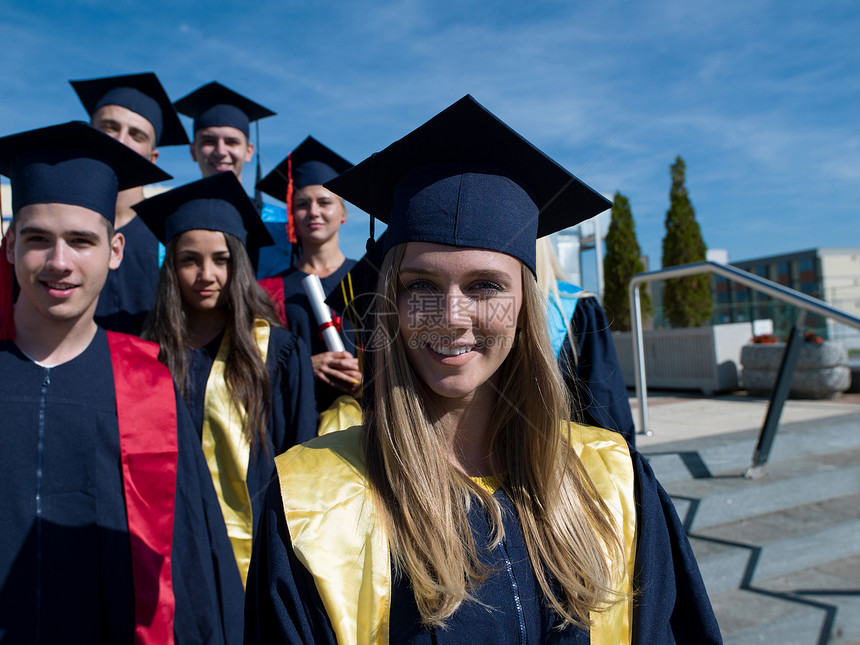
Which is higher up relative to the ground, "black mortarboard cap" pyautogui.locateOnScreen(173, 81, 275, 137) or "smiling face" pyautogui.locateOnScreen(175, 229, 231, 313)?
"black mortarboard cap" pyautogui.locateOnScreen(173, 81, 275, 137)

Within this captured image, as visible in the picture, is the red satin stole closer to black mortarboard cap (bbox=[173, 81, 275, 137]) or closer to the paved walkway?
black mortarboard cap (bbox=[173, 81, 275, 137])

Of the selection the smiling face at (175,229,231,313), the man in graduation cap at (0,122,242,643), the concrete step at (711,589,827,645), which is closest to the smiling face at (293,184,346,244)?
the smiling face at (175,229,231,313)

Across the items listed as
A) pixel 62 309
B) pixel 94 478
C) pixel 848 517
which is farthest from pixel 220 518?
pixel 848 517

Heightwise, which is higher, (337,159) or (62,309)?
(337,159)

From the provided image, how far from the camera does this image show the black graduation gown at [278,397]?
2.58 metres

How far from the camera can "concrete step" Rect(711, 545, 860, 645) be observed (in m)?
3.23

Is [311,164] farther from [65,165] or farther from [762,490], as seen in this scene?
[762,490]

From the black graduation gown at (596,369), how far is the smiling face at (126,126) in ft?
8.38

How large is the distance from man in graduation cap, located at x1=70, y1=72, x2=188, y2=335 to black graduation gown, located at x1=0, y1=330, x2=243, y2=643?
955 mm

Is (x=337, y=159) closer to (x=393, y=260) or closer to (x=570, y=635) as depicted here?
(x=393, y=260)

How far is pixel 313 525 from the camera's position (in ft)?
4.18

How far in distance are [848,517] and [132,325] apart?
4.74 metres

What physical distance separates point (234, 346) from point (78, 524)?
954 millimetres

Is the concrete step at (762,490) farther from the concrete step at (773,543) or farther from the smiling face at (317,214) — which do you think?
the smiling face at (317,214)
